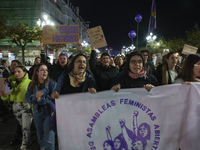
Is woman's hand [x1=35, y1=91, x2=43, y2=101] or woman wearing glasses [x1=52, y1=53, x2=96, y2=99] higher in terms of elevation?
woman wearing glasses [x1=52, y1=53, x2=96, y2=99]

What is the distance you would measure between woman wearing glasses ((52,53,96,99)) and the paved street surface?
1671 mm

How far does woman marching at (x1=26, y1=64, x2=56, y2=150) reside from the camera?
2.99 m

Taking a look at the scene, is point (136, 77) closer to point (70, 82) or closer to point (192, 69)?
point (192, 69)

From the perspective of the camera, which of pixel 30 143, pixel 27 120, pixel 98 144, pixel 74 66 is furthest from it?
pixel 30 143

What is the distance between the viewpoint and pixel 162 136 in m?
2.43

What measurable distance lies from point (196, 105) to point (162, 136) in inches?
26.3

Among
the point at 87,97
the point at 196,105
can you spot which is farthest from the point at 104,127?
the point at 196,105

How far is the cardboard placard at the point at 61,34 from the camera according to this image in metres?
5.86

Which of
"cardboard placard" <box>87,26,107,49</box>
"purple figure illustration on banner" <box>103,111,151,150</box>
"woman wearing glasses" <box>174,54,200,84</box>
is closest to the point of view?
"purple figure illustration on banner" <box>103,111,151,150</box>

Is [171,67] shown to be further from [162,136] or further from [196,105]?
[162,136]

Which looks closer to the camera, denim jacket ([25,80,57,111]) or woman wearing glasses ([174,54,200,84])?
woman wearing glasses ([174,54,200,84])

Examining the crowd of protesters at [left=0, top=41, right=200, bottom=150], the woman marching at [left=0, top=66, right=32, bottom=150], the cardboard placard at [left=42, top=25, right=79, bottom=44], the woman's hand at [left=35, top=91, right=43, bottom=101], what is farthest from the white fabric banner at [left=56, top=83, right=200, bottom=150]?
the cardboard placard at [left=42, top=25, right=79, bottom=44]

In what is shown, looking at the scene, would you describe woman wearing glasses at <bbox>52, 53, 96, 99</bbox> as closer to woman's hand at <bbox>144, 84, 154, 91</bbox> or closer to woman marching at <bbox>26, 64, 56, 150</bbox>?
woman marching at <bbox>26, 64, 56, 150</bbox>

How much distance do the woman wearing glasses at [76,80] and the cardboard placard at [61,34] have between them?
122 inches
